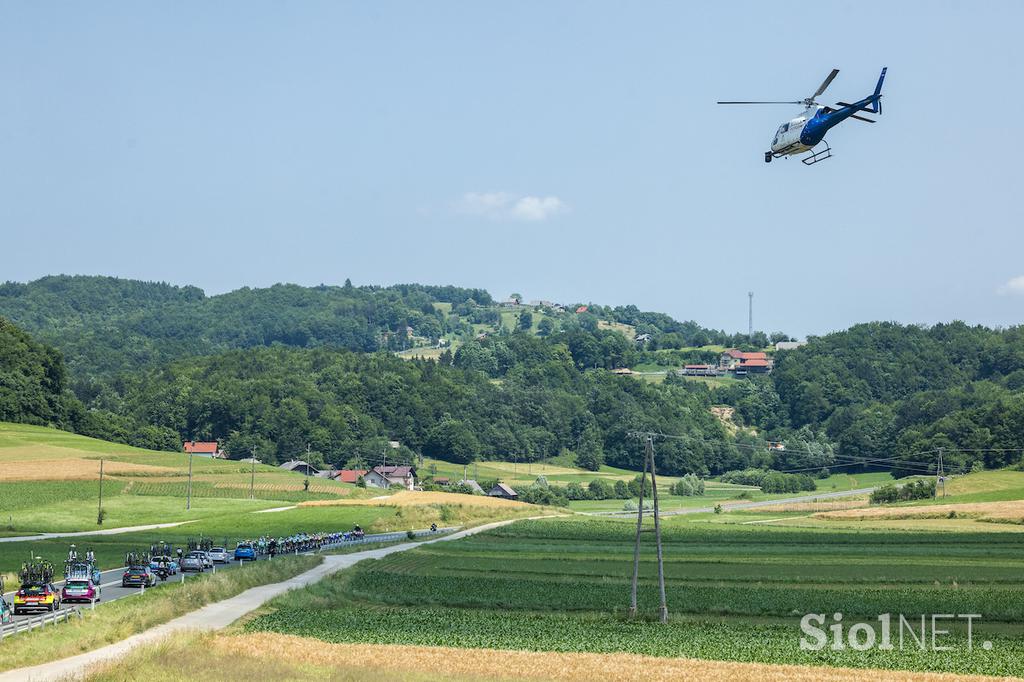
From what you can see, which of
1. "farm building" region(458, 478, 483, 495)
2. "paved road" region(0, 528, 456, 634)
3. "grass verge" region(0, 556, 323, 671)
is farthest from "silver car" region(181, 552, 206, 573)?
"farm building" region(458, 478, 483, 495)

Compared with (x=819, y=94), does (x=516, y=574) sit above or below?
below

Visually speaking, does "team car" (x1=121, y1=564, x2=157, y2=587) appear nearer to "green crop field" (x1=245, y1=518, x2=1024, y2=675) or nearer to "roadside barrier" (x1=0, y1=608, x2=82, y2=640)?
"green crop field" (x1=245, y1=518, x2=1024, y2=675)

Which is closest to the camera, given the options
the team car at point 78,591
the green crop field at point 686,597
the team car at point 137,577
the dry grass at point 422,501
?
the green crop field at point 686,597

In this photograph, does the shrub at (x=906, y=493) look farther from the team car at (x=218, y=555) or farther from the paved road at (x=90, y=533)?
the team car at (x=218, y=555)

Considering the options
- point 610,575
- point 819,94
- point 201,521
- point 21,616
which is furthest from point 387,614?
point 201,521

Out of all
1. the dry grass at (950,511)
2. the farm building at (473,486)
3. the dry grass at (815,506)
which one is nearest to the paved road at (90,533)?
the dry grass at (950,511)

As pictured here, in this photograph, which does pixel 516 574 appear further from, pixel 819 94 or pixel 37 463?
pixel 37 463
